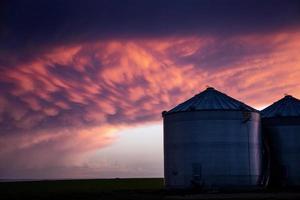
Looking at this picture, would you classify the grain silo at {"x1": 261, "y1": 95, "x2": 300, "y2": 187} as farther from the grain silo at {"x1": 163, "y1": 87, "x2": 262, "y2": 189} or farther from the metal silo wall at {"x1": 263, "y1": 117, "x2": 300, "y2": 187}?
the grain silo at {"x1": 163, "y1": 87, "x2": 262, "y2": 189}

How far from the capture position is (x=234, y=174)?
54.7 meters

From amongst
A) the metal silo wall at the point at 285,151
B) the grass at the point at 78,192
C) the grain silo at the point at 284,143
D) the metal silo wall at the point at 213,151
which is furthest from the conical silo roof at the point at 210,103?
the grass at the point at 78,192

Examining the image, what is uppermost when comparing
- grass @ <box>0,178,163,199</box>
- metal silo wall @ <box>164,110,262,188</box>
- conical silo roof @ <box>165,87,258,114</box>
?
conical silo roof @ <box>165,87,258,114</box>

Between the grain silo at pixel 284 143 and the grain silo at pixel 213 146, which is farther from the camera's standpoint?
the grain silo at pixel 284 143

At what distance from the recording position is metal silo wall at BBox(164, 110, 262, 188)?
5434 cm

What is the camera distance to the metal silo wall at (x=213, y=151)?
54344 millimetres

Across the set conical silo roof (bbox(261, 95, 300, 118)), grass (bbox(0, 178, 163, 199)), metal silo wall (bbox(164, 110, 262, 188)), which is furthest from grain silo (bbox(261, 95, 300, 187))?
grass (bbox(0, 178, 163, 199))

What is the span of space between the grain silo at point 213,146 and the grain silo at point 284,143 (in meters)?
6.41

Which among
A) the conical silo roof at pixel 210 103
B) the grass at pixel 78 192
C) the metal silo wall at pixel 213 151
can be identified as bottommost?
the grass at pixel 78 192

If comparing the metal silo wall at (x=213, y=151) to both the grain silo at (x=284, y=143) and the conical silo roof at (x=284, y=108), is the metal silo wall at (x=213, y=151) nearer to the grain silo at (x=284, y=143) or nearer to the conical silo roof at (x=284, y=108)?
the grain silo at (x=284, y=143)

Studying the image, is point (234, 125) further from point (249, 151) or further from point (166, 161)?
point (166, 161)

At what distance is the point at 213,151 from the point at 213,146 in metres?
0.61

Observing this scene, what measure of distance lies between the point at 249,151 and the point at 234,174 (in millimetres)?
3819

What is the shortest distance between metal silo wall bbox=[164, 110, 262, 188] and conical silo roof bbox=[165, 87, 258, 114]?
0.84m
